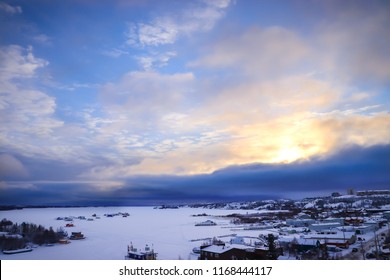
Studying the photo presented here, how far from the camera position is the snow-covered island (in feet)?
9.67

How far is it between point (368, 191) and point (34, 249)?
3.76m

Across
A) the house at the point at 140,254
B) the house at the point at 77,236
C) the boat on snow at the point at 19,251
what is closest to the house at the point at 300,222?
the house at the point at 140,254

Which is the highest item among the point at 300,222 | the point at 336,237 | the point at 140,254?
the point at 300,222

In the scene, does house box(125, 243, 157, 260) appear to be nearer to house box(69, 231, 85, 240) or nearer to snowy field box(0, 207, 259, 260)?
snowy field box(0, 207, 259, 260)

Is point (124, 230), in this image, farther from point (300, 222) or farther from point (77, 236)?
point (300, 222)

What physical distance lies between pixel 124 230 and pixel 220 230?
3.71 ft

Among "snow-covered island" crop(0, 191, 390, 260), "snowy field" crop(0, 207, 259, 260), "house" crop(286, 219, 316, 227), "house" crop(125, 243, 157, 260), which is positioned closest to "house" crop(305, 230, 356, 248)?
"snow-covered island" crop(0, 191, 390, 260)

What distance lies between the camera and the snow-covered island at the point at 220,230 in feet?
9.67

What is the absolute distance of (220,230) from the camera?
11.2 ft

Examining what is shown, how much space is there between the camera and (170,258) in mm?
2949

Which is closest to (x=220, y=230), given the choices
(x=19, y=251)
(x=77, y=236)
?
(x=77, y=236)

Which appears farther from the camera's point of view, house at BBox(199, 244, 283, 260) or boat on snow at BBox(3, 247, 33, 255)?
boat on snow at BBox(3, 247, 33, 255)
